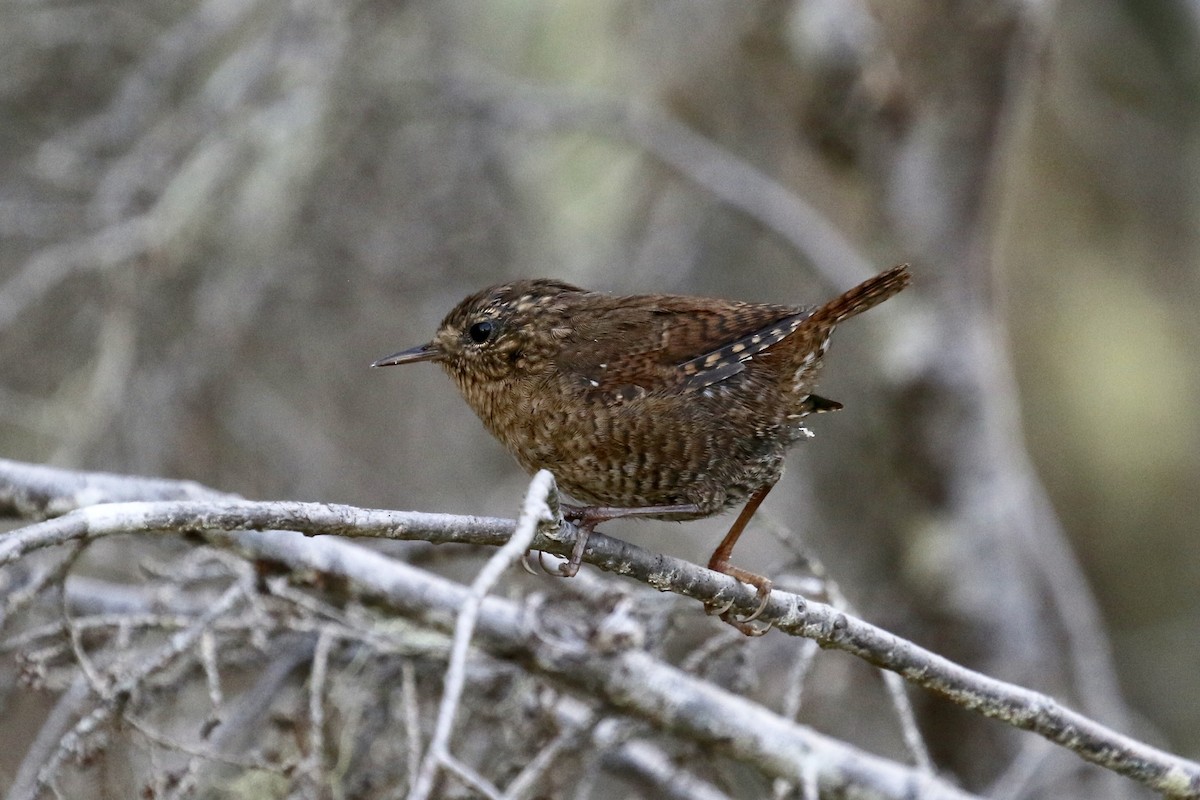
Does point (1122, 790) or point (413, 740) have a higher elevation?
point (1122, 790)

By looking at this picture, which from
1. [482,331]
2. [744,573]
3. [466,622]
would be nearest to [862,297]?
[744,573]

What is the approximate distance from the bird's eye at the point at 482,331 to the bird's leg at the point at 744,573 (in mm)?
701

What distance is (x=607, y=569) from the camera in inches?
88.7

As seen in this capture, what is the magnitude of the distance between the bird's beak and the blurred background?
1.21 meters

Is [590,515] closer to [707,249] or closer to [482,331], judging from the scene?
[482,331]

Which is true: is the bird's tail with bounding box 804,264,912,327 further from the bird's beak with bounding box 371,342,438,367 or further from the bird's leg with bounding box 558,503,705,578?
the bird's beak with bounding box 371,342,438,367

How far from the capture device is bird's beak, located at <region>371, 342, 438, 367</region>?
308cm

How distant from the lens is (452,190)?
569 centimetres

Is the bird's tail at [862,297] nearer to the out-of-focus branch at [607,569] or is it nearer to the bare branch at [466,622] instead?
the out-of-focus branch at [607,569]

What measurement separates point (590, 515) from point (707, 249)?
13.9ft

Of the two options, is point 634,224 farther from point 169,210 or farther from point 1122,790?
point 1122,790

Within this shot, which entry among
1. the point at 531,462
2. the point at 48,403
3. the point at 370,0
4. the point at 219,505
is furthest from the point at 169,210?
the point at 219,505

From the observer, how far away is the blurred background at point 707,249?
4.65 metres

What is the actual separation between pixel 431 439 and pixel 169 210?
7.24 ft
